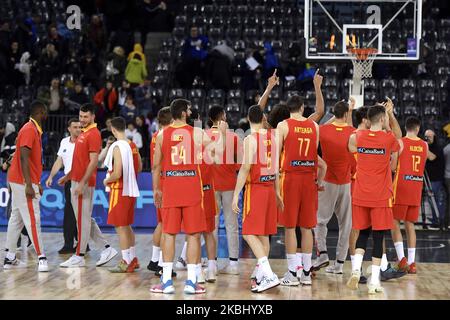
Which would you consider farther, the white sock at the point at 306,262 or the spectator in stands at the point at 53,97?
the spectator in stands at the point at 53,97

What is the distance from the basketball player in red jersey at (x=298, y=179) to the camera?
10461 millimetres

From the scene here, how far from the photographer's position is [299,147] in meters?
10.5

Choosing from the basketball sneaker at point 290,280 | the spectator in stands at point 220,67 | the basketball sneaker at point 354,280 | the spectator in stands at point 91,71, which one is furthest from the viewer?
the spectator in stands at point 91,71

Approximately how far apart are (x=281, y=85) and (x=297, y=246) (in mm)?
10189

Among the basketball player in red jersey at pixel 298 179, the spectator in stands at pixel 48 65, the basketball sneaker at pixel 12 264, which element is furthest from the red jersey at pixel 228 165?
the spectator in stands at pixel 48 65

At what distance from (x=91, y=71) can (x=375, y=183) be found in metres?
12.9

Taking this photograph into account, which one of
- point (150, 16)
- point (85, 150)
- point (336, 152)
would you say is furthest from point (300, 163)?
point (150, 16)

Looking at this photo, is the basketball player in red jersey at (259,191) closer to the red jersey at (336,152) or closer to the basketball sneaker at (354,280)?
the basketball sneaker at (354,280)

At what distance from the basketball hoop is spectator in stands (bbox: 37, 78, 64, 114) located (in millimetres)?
7674

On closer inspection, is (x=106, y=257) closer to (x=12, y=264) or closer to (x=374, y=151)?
(x=12, y=264)

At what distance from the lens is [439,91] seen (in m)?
21.0

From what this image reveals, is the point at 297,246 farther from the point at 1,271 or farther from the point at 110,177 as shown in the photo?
the point at 1,271

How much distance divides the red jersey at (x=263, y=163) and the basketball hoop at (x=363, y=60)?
548 centimetres
